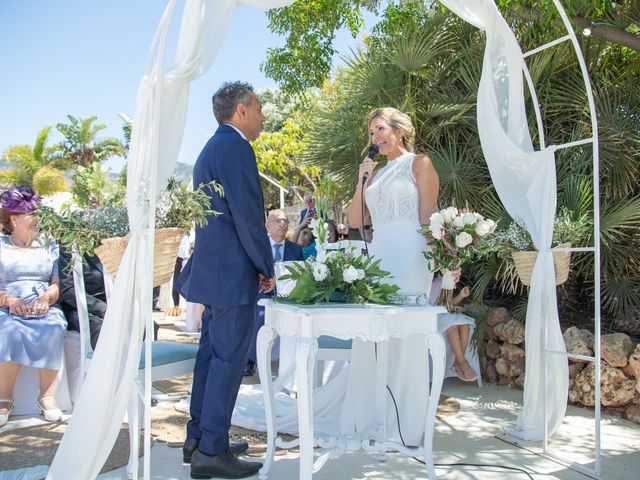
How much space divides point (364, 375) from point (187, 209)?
67.3 inches

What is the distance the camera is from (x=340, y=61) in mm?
7746

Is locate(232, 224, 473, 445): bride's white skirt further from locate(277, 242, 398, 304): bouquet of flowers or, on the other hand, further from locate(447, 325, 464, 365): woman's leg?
locate(447, 325, 464, 365): woman's leg

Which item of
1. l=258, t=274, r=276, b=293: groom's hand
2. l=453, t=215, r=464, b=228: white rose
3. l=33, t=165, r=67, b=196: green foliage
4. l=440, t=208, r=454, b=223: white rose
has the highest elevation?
l=33, t=165, r=67, b=196: green foliage

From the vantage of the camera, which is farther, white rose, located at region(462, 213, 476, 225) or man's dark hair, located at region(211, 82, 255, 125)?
man's dark hair, located at region(211, 82, 255, 125)

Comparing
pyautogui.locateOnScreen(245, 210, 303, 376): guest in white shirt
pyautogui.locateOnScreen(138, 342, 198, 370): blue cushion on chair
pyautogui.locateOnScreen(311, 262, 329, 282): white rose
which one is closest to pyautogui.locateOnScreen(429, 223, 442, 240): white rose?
pyautogui.locateOnScreen(311, 262, 329, 282): white rose

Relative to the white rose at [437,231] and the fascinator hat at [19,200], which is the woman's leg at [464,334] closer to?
the white rose at [437,231]

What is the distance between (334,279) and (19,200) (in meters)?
2.99

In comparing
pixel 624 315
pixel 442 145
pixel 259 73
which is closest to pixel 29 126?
pixel 259 73

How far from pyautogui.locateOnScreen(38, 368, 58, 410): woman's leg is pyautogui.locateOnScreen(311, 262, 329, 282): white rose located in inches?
107

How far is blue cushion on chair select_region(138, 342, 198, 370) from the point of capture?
3894mm

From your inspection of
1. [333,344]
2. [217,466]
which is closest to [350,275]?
[217,466]

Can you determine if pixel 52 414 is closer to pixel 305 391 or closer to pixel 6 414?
pixel 6 414

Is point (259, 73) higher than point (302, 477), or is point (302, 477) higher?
point (259, 73)

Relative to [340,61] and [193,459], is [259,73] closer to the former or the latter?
[340,61]
